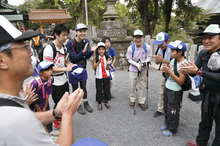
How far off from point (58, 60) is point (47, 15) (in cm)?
A: 2149

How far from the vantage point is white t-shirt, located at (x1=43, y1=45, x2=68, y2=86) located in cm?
281

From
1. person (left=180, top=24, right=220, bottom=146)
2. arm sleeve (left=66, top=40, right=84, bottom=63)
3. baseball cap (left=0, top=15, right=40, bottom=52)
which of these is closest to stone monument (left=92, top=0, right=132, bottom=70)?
arm sleeve (left=66, top=40, right=84, bottom=63)

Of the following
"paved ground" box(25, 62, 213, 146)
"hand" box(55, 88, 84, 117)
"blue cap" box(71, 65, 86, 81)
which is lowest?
"paved ground" box(25, 62, 213, 146)

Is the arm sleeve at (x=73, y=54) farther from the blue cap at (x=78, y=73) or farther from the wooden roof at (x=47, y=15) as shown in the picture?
the wooden roof at (x=47, y=15)

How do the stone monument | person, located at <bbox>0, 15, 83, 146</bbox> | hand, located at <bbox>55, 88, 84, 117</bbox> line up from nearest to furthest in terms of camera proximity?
1. person, located at <bbox>0, 15, 83, 146</bbox>
2. hand, located at <bbox>55, 88, 84, 117</bbox>
3. the stone monument

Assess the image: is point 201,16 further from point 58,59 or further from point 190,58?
point 58,59

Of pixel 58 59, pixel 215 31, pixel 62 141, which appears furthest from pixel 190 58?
pixel 62 141

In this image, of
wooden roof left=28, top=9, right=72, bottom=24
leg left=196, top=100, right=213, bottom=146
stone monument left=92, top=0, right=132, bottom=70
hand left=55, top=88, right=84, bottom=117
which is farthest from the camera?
wooden roof left=28, top=9, right=72, bottom=24

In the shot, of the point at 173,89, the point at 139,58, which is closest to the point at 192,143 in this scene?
the point at 173,89

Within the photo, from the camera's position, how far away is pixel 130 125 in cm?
329

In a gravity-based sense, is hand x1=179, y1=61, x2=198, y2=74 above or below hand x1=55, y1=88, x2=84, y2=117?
above

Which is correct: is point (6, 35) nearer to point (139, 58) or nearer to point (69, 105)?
point (69, 105)

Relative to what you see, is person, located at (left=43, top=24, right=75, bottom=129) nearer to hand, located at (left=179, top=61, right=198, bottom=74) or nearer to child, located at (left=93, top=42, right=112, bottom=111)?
child, located at (left=93, top=42, right=112, bottom=111)

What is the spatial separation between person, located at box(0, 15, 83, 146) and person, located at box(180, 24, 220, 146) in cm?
177
